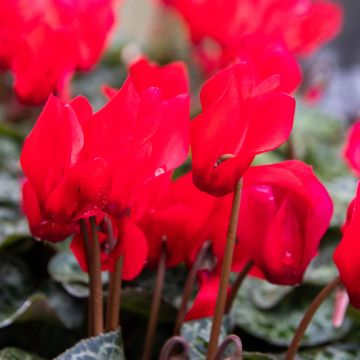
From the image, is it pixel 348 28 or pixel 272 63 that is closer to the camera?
pixel 272 63

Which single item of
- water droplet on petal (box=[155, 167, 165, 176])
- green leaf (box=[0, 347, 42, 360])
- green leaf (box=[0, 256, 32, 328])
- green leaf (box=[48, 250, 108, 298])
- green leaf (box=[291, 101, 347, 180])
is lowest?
green leaf (box=[291, 101, 347, 180])

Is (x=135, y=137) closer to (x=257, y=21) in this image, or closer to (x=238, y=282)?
(x=238, y=282)

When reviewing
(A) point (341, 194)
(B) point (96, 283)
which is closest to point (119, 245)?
(B) point (96, 283)

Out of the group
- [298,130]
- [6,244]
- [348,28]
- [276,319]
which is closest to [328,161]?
[298,130]

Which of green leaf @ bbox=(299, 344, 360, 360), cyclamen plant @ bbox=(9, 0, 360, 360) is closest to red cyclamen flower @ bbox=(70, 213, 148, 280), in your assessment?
cyclamen plant @ bbox=(9, 0, 360, 360)

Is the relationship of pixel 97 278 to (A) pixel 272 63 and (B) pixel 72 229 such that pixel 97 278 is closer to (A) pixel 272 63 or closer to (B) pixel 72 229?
(B) pixel 72 229

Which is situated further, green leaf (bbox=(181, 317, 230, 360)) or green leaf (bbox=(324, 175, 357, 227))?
green leaf (bbox=(324, 175, 357, 227))

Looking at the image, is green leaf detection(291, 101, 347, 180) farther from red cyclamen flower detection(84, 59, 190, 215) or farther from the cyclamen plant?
red cyclamen flower detection(84, 59, 190, 215)
